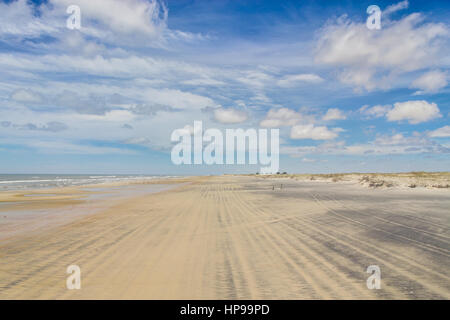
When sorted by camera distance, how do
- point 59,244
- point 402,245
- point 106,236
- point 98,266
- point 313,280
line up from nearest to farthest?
point 313,280 < point 98,266 < point 402,245 < point 59,244 < point 106,236

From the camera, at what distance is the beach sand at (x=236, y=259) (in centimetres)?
498

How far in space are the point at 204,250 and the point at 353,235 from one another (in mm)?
4922

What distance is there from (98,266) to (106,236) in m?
3.32

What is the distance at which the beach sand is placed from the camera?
4.98 meters

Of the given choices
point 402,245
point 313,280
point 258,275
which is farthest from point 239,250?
point 402,245

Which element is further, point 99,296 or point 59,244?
point 59,244

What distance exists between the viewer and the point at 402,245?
294 inches

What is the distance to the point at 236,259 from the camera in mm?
6766
